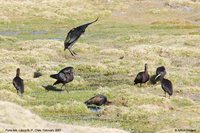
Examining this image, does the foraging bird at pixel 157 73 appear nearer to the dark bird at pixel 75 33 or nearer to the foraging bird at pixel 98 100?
the foraging bird at pixel 98 100

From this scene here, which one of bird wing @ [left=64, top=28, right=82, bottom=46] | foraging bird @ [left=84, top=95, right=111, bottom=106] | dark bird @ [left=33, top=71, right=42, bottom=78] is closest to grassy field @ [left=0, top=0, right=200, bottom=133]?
dark bird @ [left=33, top=71, right=42, bottom=78]

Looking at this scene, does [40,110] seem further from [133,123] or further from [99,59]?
[99,59]

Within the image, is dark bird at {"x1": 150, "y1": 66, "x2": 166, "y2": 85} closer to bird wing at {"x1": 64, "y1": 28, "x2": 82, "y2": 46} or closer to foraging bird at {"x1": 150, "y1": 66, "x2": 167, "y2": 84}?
foraging bird at {"x1": 150, "y1": 66, "x2": 167, "y2": 84}

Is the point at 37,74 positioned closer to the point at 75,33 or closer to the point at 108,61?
the point at 108,61

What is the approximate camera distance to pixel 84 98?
31078 millimetres

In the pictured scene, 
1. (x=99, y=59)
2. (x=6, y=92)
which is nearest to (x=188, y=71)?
(x=99, y=59)

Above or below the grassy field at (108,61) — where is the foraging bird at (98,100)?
below

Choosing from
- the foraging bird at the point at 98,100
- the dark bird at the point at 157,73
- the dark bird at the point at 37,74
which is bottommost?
the foraging bird at the point at 98,100

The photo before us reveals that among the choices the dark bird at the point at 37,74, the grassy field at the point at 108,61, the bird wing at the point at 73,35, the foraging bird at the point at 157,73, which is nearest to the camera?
the bird wing at the point at 73,35

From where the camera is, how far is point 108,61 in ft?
147

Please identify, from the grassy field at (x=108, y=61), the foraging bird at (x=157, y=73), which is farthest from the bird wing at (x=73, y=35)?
the foraging bird at (x=157, y=73)

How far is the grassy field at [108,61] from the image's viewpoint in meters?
27.0

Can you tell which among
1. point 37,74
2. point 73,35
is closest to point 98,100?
point 73,35

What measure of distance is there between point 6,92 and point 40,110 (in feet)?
11.1
